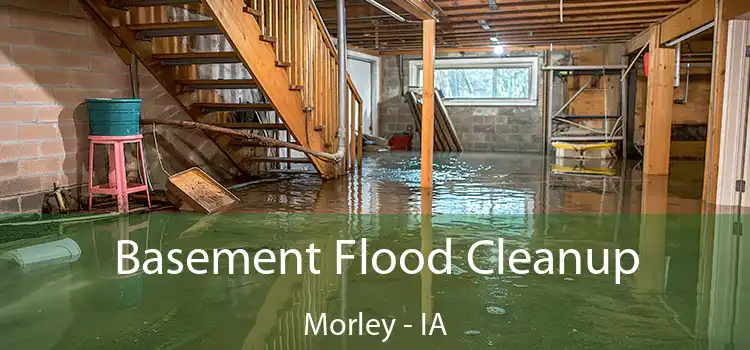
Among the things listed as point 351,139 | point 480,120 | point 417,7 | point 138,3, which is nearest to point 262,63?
point 138,3

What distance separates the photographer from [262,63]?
5160 mm

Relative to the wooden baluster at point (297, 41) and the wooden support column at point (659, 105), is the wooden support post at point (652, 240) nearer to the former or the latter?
the wooden support column at point (659, 105)

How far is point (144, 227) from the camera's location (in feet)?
14.0

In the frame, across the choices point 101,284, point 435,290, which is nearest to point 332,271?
point 435,290

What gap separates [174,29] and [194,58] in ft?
1.42

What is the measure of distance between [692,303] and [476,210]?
2.48 meters

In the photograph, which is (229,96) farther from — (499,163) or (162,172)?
(499,163)

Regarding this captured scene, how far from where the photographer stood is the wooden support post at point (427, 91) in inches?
250

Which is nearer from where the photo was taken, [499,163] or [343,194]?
[343,194]

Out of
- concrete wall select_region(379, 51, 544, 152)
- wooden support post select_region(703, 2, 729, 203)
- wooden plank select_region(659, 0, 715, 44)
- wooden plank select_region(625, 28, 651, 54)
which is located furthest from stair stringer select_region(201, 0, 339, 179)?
concrete wall select_region(379, 51, 544, 152)

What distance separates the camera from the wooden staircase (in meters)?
4.93

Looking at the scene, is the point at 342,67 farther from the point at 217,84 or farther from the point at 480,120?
the point at 480,120

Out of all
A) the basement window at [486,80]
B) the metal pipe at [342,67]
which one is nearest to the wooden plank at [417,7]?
the metal pipe at [342,67]

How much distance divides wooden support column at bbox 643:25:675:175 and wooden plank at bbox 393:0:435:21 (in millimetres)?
3410
